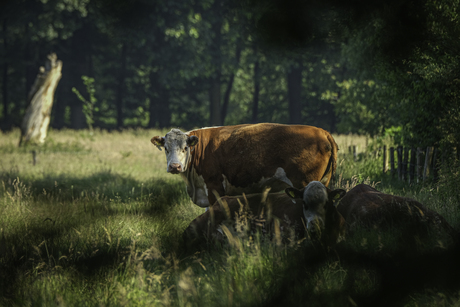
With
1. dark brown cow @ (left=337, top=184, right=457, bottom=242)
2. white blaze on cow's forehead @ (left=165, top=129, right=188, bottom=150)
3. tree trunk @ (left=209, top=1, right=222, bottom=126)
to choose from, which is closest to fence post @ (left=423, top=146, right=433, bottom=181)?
dark brown cow @ (left=337, top=184, right=457, bottom=242)

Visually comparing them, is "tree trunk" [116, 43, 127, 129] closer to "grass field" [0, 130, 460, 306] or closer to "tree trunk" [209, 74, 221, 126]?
"tree trunk" [209, 74, 221, 126]

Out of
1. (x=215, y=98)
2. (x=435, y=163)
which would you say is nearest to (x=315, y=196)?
(x=435, y=163)

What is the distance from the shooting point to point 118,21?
5832mm

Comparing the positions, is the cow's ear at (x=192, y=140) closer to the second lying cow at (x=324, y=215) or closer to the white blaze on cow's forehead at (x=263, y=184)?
the white blaze on cow's forehead at (x=263, y=184)

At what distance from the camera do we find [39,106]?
17.5 m

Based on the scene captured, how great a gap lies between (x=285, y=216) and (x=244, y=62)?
33455mm

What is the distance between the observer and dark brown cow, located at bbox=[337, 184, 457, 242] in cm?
455

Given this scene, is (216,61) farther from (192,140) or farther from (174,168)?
(174,168)

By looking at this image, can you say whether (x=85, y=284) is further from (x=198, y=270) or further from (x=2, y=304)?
(x=198, y=270)

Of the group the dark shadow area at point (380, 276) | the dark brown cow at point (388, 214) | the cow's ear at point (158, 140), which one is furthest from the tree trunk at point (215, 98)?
the dark shadow area at point (380, 276)

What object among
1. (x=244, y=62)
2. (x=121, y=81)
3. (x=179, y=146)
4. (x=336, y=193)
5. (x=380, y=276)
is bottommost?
(x=380, y=276)

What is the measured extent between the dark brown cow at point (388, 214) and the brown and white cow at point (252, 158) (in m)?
0.86

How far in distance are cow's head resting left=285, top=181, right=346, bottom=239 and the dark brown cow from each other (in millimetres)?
443

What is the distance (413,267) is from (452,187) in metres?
2.67
